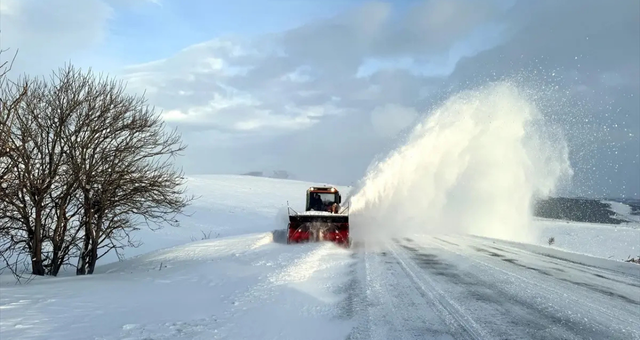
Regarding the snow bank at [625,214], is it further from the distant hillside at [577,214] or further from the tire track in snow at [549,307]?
the tire track in snow at [549,307]

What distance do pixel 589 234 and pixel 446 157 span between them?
59.0 feet

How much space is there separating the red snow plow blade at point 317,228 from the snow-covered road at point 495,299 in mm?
3854

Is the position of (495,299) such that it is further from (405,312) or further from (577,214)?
(577,214)

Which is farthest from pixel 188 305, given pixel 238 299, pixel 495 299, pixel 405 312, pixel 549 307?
pixel 549 307

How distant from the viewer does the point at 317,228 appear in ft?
50.7

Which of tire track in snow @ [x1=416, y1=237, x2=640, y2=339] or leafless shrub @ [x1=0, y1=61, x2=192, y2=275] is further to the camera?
leafless shrub @ [x1=0, y1=61, x2=192, y2=275]

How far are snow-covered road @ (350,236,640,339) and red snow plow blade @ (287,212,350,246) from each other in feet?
12.6

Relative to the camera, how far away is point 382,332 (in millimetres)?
5004

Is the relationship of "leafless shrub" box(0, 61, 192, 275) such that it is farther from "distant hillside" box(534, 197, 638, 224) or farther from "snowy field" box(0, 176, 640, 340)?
"distant hillside" box(534, 197, 638, 224)

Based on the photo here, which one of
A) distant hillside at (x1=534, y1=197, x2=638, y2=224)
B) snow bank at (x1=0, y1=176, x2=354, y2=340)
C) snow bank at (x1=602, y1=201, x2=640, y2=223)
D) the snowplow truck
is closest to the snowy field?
snow bank at (x1=0, y1=176, x2=354, y2=340)

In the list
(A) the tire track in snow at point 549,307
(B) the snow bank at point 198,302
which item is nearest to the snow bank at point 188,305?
(B) the snow bank at point 198,302

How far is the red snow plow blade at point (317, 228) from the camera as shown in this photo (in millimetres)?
15336

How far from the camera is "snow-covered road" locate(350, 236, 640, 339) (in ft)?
16.7

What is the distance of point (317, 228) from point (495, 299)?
924cm
